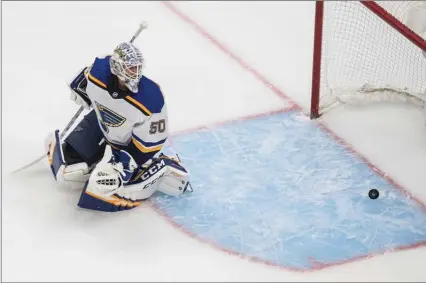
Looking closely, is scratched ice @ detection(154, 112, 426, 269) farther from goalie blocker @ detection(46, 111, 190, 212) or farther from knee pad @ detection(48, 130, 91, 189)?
knee pad @ detection(48, 130, 91, 189)

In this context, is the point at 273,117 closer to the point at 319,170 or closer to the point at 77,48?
the point at 319,170

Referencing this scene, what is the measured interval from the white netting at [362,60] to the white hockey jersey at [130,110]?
1.06 m

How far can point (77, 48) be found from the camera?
15.9 feet

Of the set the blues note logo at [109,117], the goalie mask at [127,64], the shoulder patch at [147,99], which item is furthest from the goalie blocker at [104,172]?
the goalie mask at [127,64]

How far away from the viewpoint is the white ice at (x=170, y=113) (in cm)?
342

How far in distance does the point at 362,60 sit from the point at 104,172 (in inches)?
57.2

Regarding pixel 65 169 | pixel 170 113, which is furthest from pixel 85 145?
pixel 170 113

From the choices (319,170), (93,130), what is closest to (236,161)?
(319,170)

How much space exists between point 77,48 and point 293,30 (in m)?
Result: 1.16

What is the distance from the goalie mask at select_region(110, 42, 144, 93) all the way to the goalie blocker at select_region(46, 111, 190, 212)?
0.31 metres

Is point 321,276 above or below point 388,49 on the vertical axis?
below

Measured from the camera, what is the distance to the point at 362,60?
171 inches

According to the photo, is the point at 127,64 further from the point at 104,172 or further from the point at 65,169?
the point at 65,169

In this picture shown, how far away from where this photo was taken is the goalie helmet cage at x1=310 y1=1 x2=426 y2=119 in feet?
13.9
